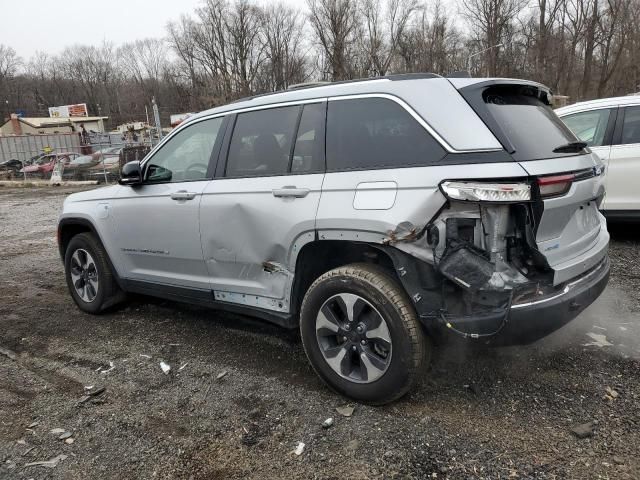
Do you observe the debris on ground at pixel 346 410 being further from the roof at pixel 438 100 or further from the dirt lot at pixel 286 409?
the roof at pixel 438 100

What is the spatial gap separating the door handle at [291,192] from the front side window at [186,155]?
2.69 feet

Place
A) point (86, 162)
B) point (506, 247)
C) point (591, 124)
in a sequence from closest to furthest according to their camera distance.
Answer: point (506, 247)
point (591, 124)
point (86, 162)

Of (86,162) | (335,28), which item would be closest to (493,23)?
(335,28)

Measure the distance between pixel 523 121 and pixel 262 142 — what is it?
1.69 meters

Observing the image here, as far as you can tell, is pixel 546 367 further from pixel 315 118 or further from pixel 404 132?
pixel 315 118

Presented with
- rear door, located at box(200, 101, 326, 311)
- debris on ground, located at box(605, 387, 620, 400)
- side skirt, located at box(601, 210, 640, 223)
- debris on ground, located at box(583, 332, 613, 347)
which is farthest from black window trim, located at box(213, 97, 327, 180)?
side skirt, located at box(601, 210, 640, 223)

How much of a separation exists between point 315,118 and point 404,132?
2.18 feet

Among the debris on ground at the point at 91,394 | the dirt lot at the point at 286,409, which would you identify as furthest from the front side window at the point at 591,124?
the debris on ground at the point at 91,394

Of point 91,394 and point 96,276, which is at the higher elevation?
point 96,276

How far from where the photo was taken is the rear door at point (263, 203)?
122 inches

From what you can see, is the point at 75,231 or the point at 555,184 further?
the point at 75,231

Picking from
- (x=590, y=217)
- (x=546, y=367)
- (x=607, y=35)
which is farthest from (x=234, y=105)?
(x=607, y=35)

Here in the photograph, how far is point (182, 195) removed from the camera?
3.74 meters

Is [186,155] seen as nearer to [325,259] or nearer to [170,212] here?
[170,212]
